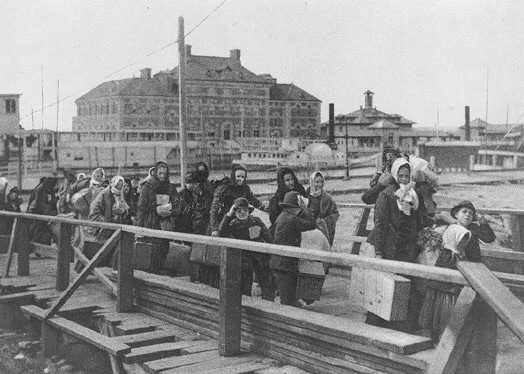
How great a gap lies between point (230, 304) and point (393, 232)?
1681mm

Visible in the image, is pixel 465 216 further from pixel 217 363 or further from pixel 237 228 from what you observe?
pixel 217 363

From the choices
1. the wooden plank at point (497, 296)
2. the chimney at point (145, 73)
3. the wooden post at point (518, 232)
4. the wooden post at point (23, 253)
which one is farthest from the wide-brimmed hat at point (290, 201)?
the chimney at point (145, 73)

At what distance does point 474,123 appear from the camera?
10900 centimetres

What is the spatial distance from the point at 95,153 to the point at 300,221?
56044 millimetres

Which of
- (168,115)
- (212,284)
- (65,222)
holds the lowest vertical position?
(212,284)

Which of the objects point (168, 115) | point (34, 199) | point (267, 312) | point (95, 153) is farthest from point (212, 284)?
point (168, 115)

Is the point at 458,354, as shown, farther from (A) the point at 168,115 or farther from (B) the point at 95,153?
(A) the point at 168,115

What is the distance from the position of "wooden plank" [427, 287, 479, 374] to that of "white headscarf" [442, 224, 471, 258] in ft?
4.89

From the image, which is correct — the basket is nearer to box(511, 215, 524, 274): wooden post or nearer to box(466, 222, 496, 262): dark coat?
box(466, 222, 496, 262): dark coat

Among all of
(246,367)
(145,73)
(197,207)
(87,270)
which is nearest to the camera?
(246,367)

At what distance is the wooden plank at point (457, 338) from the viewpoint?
3.80m

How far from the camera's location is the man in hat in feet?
21.8

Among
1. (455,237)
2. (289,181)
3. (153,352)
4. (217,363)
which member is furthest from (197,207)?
(455,237)

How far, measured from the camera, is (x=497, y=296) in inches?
133
